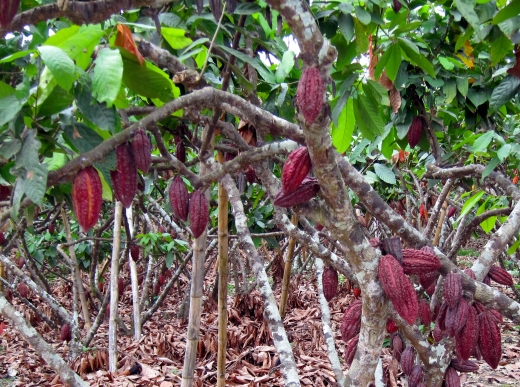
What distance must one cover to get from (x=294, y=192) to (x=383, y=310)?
1.05ft

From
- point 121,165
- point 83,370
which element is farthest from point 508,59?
→ point 83,370

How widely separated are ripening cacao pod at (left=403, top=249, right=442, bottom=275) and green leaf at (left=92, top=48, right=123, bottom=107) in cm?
64

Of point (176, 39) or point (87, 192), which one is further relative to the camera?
point (176, 39)

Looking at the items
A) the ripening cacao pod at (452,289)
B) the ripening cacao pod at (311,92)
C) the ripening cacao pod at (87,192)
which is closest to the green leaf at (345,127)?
the ripening cacao pod at (452,289)

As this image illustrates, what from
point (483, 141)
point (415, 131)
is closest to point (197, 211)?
point (483, 141)

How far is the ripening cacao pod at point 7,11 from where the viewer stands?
2.50 feet

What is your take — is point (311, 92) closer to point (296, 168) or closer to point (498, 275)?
point (296, 168)

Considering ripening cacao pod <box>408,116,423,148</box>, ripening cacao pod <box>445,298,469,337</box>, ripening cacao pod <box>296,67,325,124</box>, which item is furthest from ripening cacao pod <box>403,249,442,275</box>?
ripening cacao pod <box>408,116,423,148</box>

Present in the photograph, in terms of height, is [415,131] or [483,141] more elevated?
[415,131]

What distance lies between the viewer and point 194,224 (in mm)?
1337

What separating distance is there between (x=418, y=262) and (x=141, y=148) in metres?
0.60

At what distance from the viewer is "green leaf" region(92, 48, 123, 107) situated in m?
0.72

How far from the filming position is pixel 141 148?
84 centimetres

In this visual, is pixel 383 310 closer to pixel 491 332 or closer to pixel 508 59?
pixel 491 332
